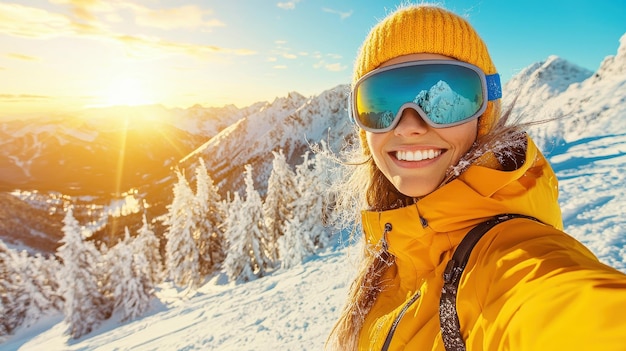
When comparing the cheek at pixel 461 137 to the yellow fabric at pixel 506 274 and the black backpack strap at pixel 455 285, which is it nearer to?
the yellow fabric at pixel 506 274

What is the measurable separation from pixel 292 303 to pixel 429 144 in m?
8.83

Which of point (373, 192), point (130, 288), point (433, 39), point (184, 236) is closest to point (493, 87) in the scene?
point (433, 39)

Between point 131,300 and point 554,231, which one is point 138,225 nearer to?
point 131,300

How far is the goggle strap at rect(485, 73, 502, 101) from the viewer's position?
5.89ft

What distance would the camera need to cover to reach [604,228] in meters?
7.14

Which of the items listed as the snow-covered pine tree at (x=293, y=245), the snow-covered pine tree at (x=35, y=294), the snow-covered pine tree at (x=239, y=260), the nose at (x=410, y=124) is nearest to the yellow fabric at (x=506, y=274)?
the nose at (x=410, y=124)

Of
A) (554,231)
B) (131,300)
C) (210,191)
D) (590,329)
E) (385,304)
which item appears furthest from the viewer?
(210,191)

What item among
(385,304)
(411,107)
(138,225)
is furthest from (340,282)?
(138,225)

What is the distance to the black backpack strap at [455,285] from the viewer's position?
1.18 metres

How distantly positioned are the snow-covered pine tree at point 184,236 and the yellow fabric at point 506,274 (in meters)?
29.1

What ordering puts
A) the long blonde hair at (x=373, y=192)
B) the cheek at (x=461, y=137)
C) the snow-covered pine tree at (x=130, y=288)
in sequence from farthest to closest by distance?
the snow-covered pine tree at (x=130, y=288), the cheek at (x=461, y=137), the long blonde hair at (x=373, y=192)

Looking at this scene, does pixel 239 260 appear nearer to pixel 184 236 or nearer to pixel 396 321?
pixel 184 236

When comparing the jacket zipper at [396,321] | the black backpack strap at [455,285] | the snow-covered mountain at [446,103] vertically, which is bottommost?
the jacket zipper at [396,321]

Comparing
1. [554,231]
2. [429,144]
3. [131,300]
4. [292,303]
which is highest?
[429,144]
